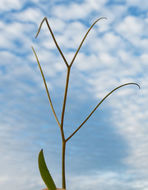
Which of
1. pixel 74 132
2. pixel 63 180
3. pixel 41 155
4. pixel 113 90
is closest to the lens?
pixel 41 155

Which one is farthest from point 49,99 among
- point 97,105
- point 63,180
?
point 63,180

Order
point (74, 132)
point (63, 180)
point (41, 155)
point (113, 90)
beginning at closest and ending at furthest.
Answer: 1. point (41, 155)
2. point (63, 180)
3. point (74, 132)
4. point (113, 90)

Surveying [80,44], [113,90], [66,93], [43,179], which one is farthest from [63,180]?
[80,44]

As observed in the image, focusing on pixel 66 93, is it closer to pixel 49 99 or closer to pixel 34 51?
pixel 49 99

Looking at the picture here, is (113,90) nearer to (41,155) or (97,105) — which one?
(97,105)

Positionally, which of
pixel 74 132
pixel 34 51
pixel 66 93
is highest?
pixel 34 51

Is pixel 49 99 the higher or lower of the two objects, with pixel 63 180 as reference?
higher

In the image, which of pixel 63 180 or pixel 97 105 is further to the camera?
pixel 97 105

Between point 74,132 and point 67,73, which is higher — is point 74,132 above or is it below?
below

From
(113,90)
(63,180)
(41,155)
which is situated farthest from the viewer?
(113,90)
